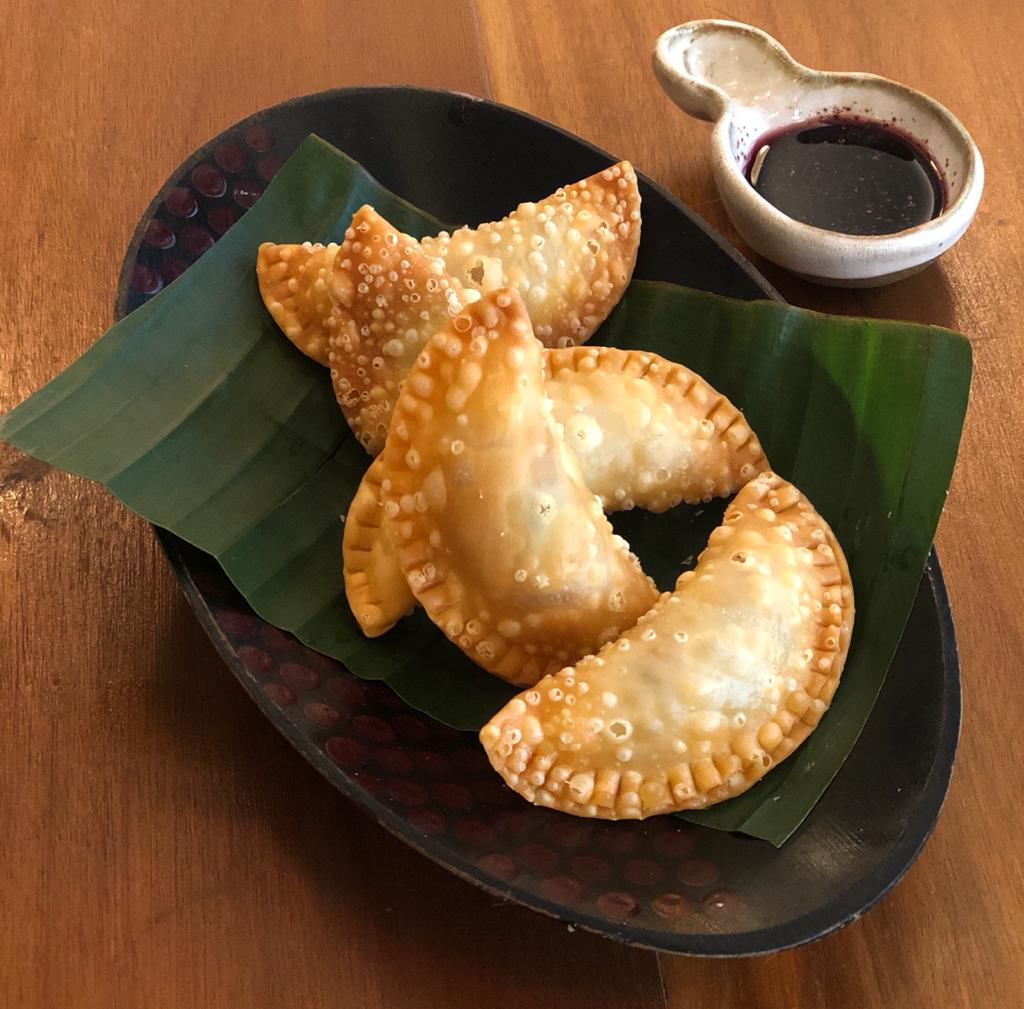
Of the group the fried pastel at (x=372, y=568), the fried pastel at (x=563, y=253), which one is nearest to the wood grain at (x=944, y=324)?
the fried pastel at (x=563, y=253)

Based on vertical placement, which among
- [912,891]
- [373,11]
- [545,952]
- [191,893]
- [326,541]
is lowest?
[912,891]

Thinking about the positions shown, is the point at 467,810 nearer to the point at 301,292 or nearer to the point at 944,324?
the point at 301,292

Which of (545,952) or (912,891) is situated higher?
(545,952)

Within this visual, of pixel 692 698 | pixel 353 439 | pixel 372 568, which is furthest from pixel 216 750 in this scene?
pixel 692 698

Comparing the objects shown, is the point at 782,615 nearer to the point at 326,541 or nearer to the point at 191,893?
the point at 326,541

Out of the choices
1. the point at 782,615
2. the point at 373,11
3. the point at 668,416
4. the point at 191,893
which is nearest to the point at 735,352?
the point at 668,416

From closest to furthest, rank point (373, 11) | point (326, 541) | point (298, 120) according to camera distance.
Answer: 1. point (326, 541)
2. point (298, 120)
3. point (373, 11)

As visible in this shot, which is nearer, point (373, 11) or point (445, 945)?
point (445, 945)
